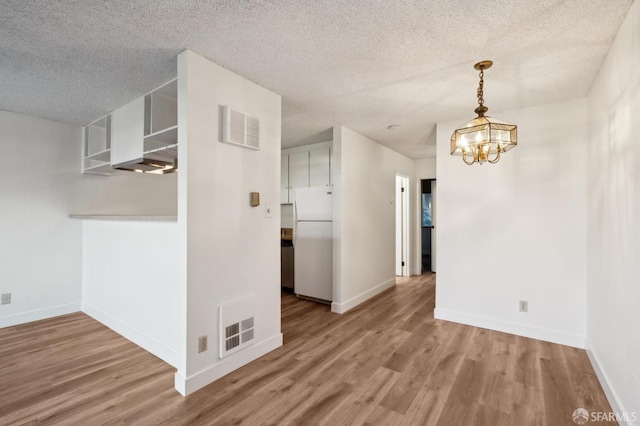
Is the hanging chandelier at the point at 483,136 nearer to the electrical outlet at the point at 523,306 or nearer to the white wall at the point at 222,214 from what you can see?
the white wall at the point at 222,214

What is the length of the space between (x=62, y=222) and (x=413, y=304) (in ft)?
15.5

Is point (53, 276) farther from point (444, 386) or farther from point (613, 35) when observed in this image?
point (613, 35)

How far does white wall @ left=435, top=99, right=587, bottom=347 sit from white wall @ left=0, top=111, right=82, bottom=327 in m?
4.69

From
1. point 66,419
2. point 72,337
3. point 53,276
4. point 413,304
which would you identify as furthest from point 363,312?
point 53,276

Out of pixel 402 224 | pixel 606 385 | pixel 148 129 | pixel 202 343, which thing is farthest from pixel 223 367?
pixel 402 224

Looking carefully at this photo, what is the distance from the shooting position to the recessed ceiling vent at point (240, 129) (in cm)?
230

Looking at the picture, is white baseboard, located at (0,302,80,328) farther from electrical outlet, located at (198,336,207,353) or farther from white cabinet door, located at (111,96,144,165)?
electrical outlet, located at (198,336,207,353)

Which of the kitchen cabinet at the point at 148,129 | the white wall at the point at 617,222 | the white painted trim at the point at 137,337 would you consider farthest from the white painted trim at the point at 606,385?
the kitchen cabinet at the point at 148,129

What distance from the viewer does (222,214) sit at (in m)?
2.32

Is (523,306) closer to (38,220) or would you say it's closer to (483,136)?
(483,136)

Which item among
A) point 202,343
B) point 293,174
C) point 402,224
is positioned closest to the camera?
point 202,343

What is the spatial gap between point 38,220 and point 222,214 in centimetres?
292

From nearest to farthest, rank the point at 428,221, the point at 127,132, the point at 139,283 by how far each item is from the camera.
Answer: the point at 139,283, the point at 127,132, the point at 428,221

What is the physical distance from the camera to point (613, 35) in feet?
6.23
